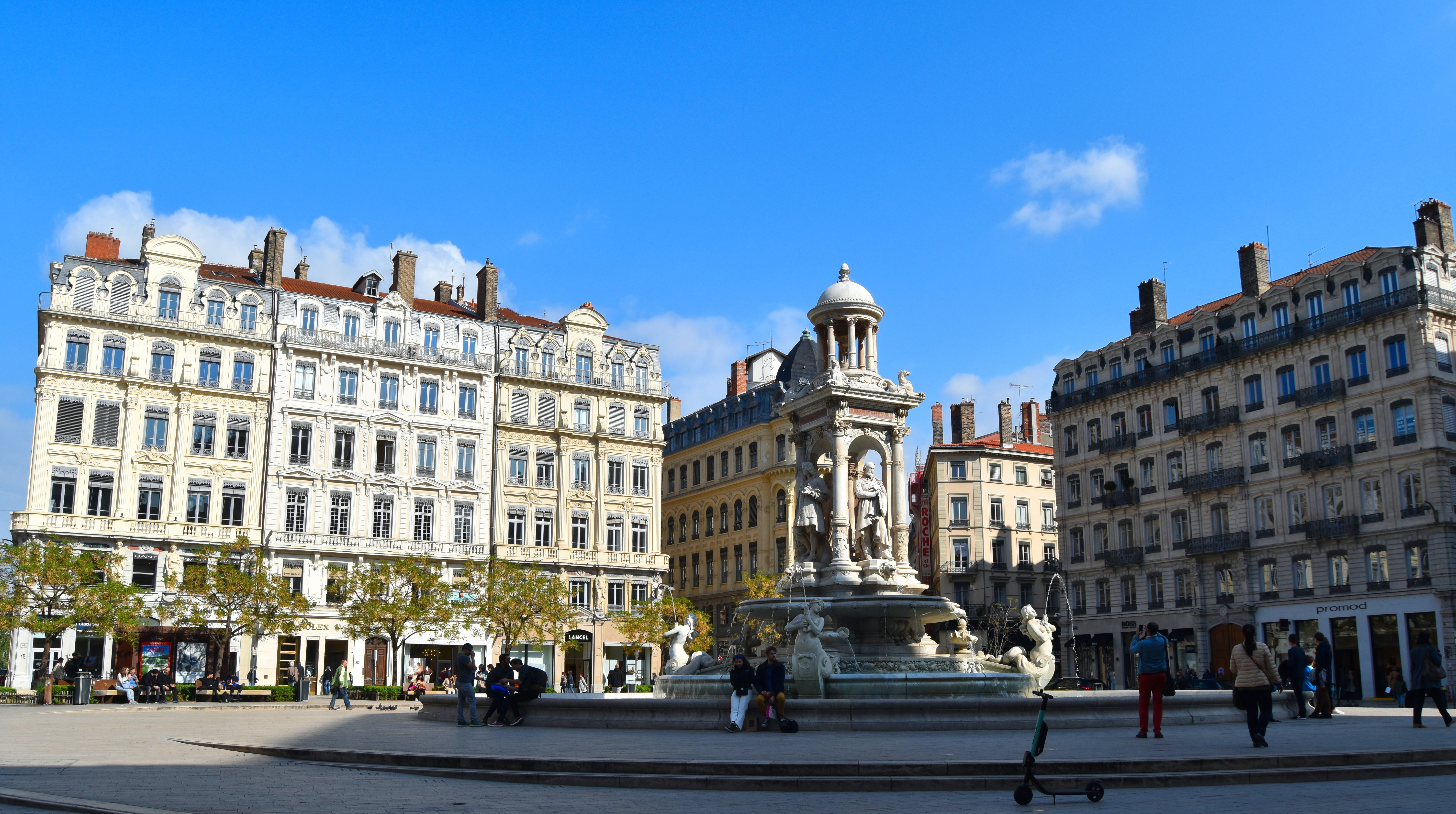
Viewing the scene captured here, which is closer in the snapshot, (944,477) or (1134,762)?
(1134,762)

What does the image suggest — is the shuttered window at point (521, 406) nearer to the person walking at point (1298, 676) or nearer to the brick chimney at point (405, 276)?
the brick chimney at point (405, 276)

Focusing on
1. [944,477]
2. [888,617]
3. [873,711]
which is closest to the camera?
[873,711]

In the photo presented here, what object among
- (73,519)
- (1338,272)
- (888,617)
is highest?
(1338,272)

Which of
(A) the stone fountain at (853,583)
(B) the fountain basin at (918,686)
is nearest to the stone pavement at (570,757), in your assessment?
(B) the fountain basin at (918,686)

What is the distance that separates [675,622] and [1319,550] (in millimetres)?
29031

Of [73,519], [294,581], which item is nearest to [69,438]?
[73,519]

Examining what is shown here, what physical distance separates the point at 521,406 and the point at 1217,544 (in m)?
34.6

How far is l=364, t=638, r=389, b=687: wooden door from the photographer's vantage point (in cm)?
5669

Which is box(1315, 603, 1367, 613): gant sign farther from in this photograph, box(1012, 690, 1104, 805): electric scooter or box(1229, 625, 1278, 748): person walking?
box(1012, 690, 1104, 805): electric scooter

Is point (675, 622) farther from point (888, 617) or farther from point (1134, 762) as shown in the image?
point (1134, 762)

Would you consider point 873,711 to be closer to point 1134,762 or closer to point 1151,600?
point 1134,762

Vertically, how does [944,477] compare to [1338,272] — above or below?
below

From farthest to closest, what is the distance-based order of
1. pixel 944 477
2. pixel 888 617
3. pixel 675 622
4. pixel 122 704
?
pixel 944 477 < pixel 675 622 < pixel 122 704 < pixel 888 617

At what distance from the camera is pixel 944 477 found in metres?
73.6
